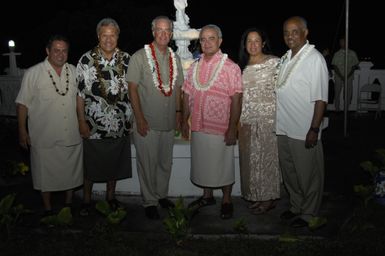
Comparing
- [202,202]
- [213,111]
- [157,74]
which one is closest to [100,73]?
[157,74]

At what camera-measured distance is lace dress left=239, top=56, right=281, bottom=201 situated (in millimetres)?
4660

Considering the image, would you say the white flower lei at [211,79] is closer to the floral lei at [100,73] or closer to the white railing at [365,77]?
the floral lei at [100,73]

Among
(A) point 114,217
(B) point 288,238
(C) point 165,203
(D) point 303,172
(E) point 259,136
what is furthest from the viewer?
(C) point 165,203

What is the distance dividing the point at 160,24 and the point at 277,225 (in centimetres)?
226

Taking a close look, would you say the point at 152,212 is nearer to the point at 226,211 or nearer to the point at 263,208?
the point at 226,211

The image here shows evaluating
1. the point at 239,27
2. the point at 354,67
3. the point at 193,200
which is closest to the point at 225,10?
the point at 239,27

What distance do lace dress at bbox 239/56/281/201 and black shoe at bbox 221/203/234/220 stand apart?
20cm

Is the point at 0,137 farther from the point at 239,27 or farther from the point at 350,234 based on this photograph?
the point at 239,27

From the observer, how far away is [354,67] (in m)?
11.5

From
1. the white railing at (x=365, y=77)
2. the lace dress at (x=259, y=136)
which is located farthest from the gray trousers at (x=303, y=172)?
the white railing at (x=365, y=77)

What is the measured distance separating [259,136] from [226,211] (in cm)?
85

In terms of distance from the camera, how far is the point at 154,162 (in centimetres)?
496

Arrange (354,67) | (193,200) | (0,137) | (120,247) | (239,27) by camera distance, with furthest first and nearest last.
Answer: (239,27), (354,67), (0,137), (193,200), (120,247)

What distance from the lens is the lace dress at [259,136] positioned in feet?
15.3
